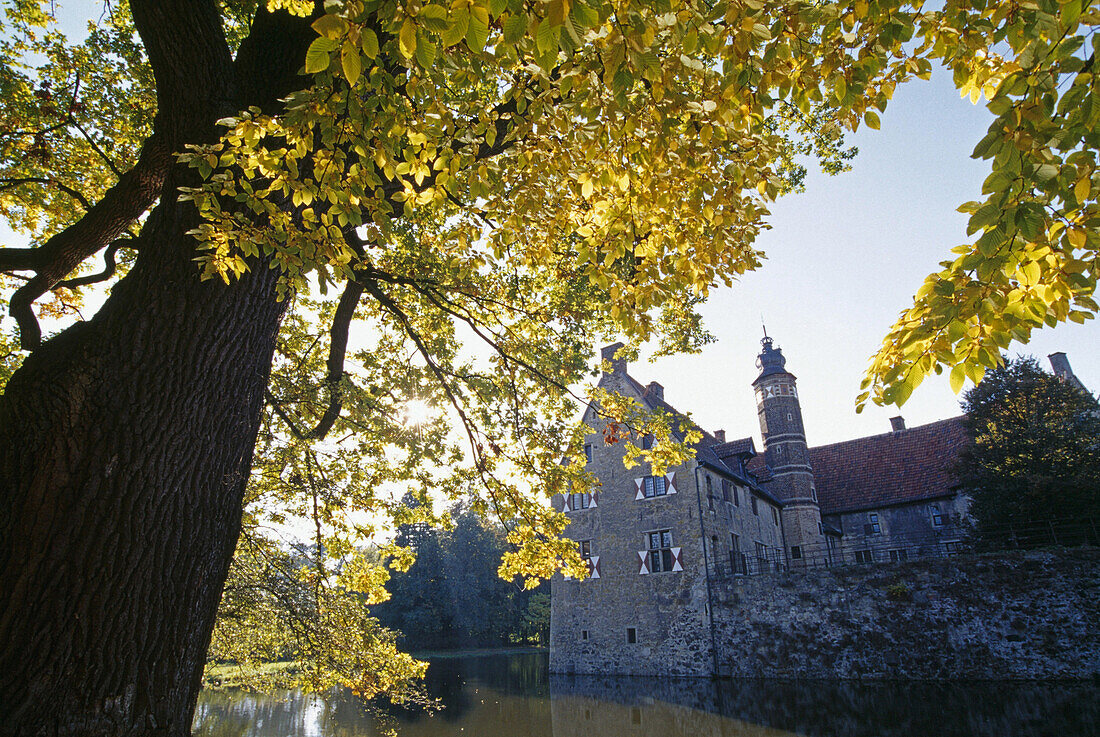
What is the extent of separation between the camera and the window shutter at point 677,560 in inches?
816

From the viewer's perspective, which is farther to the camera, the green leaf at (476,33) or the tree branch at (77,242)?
the tree branch at (77,242)

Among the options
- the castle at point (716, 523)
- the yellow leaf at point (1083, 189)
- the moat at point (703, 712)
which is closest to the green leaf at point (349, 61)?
the yellow leaf at point (1083, 189)

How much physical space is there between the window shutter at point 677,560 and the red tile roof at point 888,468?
35.7 ft

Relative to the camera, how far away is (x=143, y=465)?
7.82 feet

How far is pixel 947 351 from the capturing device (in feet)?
6.30

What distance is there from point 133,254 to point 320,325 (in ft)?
8.02

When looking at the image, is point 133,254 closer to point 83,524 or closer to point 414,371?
point 414,371

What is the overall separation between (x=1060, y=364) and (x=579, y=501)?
24.0m

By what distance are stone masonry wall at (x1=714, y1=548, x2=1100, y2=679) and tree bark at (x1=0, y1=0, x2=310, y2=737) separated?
63.4 ft

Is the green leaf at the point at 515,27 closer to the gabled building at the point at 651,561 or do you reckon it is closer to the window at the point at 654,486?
the gabled building at the point at 651,561

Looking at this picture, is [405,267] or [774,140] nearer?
[774,140]

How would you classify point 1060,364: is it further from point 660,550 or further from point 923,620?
point 660,550

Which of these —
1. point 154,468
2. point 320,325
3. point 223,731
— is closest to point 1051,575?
point 320,325

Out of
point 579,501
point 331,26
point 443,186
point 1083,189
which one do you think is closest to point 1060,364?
point 579,501
